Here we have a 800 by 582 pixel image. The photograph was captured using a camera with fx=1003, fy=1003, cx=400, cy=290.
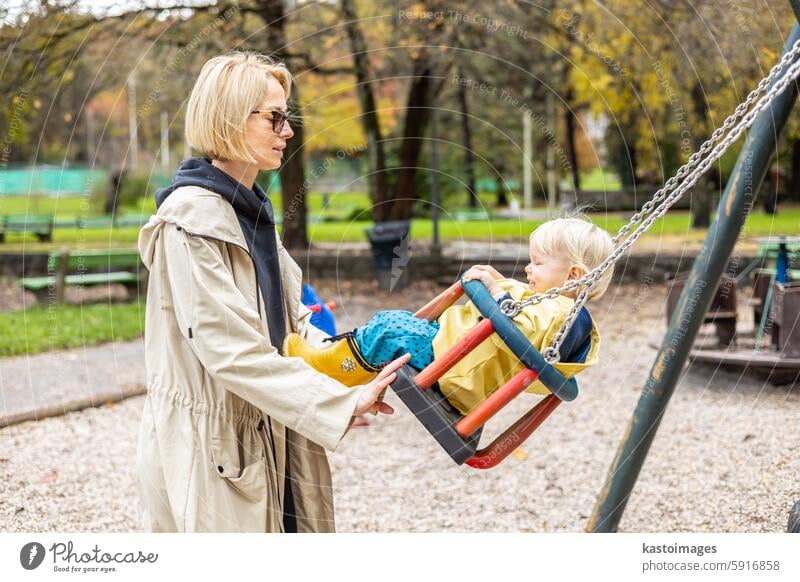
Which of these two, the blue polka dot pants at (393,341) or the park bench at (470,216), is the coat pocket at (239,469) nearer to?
the blue polka dot pants at (393,341)

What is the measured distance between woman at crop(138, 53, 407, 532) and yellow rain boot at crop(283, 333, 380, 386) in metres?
0.10

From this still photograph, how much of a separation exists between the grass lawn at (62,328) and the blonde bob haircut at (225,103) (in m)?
6.31

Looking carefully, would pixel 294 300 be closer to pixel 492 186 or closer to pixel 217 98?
pixel 217 98

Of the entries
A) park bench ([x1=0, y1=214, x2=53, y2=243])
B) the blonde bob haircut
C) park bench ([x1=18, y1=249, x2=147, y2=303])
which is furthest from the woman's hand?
park bench ([x1=0, y1=214, x2=53, y2=243])

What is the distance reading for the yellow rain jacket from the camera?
8.77 feet

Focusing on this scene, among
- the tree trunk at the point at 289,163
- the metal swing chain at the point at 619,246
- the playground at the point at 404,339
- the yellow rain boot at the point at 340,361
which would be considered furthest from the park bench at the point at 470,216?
the yellow rain boot at the point at 340,361

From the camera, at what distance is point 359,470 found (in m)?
6.08

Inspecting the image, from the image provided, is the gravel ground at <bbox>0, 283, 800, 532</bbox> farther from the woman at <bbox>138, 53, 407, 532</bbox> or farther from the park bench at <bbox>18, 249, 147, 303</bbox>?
the park bench at <bbox>18, 249, 147, 303</bbox>

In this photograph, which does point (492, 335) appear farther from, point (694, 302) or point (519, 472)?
point (519, 472)

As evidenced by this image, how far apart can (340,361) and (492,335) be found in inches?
17.3

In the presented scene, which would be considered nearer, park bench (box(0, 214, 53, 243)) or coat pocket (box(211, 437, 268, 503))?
coat pocket (box(211, 437, 268, 503))

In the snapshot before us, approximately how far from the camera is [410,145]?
1406 centimetres
